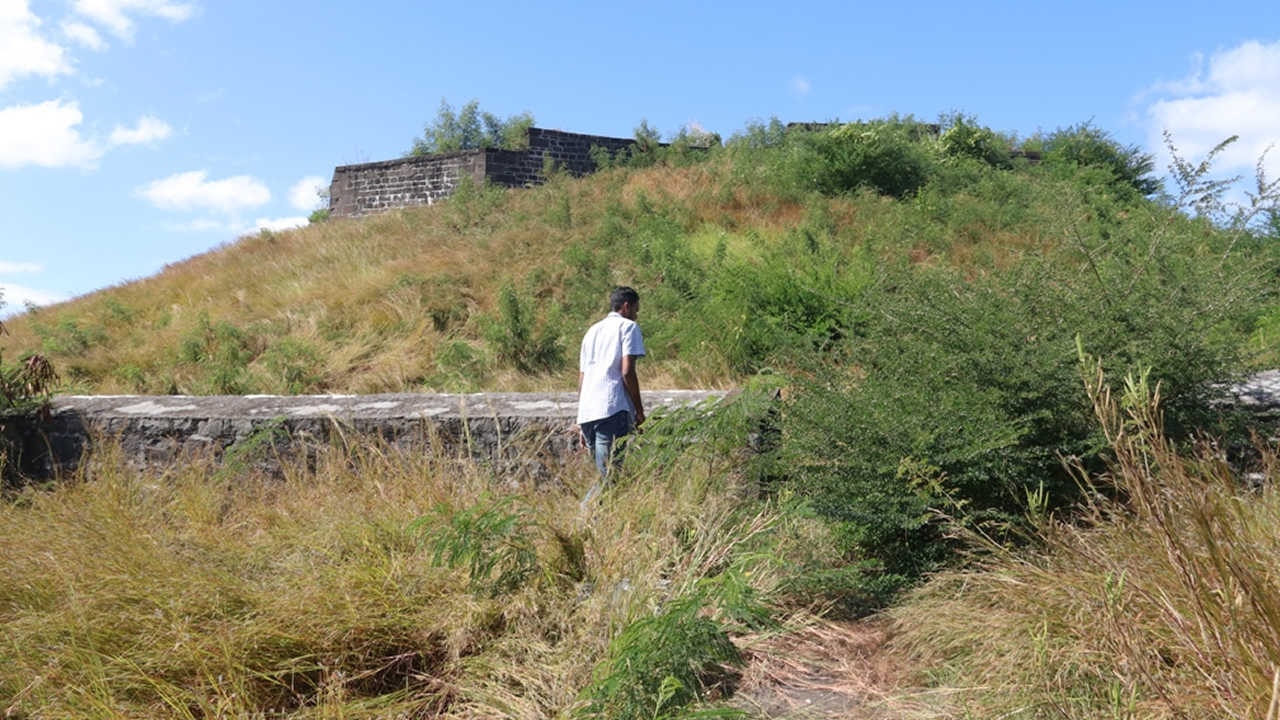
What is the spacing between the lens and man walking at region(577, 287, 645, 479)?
17.2 ft

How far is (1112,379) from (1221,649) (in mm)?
2335

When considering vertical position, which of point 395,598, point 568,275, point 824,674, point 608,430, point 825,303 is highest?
point 568,275

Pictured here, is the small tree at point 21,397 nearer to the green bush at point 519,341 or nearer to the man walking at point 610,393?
the man walking at point 610,393

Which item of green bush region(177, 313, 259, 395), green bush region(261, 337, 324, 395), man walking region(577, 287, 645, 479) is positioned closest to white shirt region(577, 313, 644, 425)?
man walking region(577, 287, 645, 479)

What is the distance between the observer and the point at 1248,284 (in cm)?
555

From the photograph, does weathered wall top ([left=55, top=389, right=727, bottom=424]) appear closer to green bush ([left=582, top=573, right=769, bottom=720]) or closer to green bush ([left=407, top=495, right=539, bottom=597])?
green bush ([left=407, top=495, right=539, bottom=597])

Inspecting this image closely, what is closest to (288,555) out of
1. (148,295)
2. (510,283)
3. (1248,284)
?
(1248,284)

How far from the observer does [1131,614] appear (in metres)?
2.78

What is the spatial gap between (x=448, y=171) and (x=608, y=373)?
1781 centimetres

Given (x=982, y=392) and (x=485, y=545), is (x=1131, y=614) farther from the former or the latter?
(x=485, y=545)

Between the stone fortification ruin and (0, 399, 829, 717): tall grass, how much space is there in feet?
57.1

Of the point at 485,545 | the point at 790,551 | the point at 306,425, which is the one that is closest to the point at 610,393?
the point at 790,551

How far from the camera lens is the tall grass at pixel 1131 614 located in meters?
2.24

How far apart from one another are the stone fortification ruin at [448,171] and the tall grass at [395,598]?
1741cm
